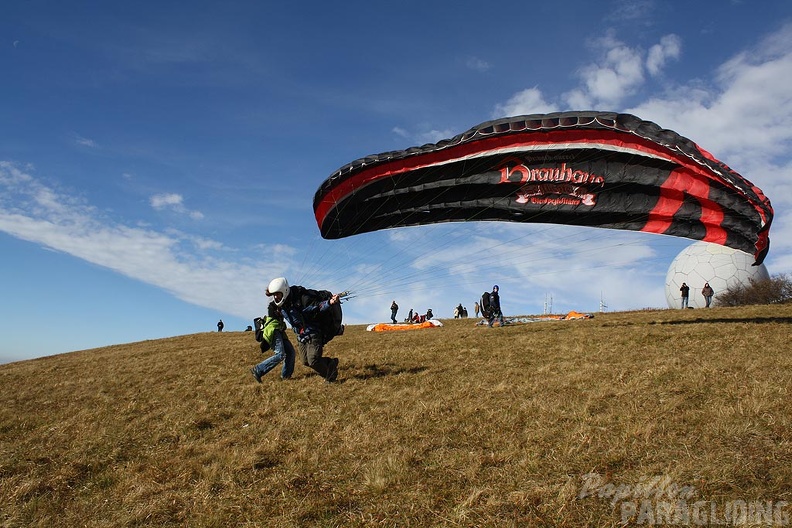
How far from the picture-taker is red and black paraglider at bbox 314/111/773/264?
12.5 meters

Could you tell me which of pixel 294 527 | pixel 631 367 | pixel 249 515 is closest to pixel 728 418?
pixel 631 367

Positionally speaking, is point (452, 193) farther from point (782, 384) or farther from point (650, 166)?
point (782, 384)

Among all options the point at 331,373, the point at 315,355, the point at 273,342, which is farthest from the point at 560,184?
the point at 273,342

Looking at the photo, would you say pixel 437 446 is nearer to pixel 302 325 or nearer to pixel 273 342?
pixel 302 325

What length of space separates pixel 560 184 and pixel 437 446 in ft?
33.6

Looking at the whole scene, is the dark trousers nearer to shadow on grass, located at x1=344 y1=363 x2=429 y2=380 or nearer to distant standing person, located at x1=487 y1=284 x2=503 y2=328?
shadow on grass, located at x1=344 y1=363 x2=429 y2=380

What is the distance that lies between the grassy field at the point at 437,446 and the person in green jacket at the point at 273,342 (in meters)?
0.56

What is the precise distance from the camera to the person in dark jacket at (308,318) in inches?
442

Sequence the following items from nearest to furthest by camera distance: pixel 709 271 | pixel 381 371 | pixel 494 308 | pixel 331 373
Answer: pixel 331 373 → pixel 381 371 → pixel 494 308 → pixel 709 271

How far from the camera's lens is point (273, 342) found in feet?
39.8

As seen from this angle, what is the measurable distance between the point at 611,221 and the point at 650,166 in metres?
2.22

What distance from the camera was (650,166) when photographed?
1340 cm

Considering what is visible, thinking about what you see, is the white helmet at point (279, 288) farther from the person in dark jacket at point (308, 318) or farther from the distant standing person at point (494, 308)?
the distant standing person at point (494, 308)

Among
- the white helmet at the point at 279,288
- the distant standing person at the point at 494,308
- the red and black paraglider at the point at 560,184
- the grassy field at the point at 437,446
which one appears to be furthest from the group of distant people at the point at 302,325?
the distant standing person at the point at 494,308
